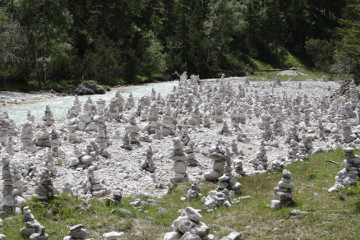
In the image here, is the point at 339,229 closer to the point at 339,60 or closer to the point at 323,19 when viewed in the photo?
the point at 339,60

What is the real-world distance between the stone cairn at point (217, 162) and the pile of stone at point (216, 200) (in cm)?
227

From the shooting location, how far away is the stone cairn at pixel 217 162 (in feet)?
43.1

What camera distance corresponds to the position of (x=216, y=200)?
10.4 metres

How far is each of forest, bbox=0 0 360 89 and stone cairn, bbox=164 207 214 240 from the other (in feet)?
92.5

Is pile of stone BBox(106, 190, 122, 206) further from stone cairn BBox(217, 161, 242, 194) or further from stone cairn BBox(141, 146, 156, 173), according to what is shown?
stone cairn BBox(141, 146, 156, 173)

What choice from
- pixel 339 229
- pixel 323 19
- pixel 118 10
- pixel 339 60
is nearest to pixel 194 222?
pixel 339 229

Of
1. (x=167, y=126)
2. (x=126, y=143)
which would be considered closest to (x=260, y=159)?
(x=167, y=126)

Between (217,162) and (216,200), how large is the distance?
3038 mm

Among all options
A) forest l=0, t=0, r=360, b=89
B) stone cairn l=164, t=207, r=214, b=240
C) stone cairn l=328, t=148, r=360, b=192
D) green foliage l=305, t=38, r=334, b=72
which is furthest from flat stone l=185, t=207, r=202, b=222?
green foliage l=305, t=38, r=334, b=72

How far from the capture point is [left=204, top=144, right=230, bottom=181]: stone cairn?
13133mm

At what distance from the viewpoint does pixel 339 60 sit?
4062 centimetres

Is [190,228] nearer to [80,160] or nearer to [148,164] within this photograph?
[148,164]

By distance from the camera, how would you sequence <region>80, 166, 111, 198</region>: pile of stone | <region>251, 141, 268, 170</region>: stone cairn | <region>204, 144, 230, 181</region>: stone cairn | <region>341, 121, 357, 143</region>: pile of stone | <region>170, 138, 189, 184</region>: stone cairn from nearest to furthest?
<region>80, 166, 111, 198</region>: pile of stone < <region>204, 144, 230, 181</region>: stone cairn < <region>170, 138, 189, 184</region>: stone cairn < <region>251, 141, 268, 170</region>: stone cairn < <region>341, 121, 357, 143</region>: pile of stone

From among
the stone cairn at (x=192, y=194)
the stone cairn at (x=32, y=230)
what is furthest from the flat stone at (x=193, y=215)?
the stone cairn at (x=192, y=194)
